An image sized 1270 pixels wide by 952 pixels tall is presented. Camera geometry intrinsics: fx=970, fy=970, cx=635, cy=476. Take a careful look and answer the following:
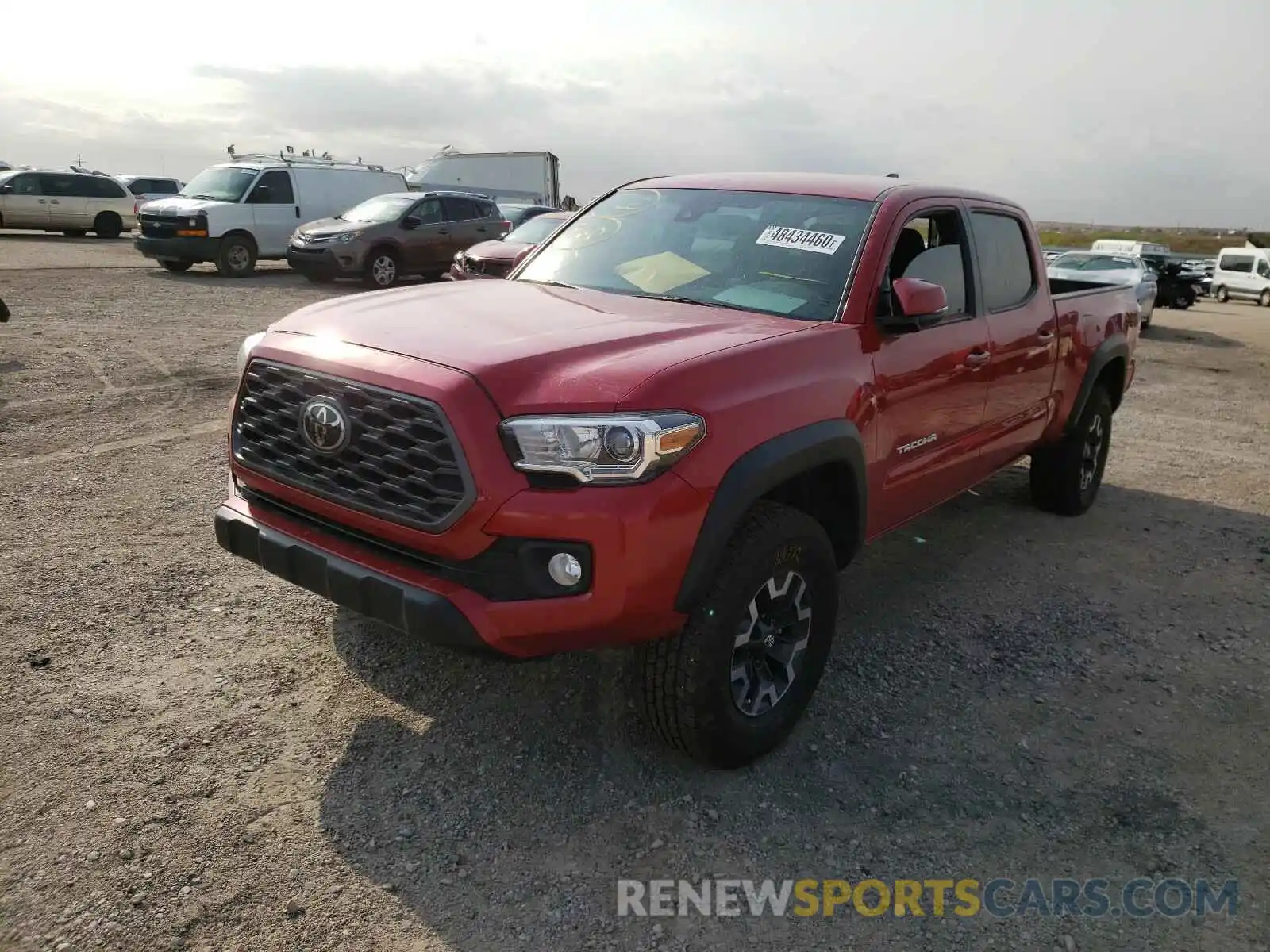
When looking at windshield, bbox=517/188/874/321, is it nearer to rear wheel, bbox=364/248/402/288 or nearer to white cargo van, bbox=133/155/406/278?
rear wheel, bbox=364/248/402/288

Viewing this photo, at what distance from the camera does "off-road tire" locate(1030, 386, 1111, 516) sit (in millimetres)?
5758

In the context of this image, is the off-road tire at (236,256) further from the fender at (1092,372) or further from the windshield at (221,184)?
the fender at (1092,372)

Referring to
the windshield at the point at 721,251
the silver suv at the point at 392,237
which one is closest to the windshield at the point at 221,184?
the silver suv at the point at 392,237

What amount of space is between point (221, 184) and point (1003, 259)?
1555 centimetres

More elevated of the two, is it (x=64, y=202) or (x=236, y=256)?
(x=64, y=202)

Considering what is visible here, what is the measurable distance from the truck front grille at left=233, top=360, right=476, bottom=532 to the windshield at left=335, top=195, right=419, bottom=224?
13325mm

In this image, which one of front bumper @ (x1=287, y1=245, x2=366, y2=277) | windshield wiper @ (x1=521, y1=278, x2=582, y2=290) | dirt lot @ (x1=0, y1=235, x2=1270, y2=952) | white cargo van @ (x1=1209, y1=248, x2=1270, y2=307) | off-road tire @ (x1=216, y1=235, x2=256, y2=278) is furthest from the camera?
white cargo van @ (x1=1209, y1=248, x2=1270, y2=307)

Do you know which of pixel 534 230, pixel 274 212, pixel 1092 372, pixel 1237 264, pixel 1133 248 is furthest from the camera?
pixel 1237 264

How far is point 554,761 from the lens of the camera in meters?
3.16

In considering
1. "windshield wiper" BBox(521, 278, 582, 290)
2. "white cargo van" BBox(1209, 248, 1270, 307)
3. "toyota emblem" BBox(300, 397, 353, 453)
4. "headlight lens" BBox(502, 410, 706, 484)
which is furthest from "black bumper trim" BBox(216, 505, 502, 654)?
"white cargo van" BBox(1209, 248, 1270, 307)

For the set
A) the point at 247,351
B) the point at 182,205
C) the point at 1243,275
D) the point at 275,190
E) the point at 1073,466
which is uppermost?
the point at 275,190

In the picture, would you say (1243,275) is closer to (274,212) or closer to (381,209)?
(381,209)

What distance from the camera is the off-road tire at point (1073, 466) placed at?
18.9ft

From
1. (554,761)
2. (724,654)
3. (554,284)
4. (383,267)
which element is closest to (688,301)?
(554,284)
